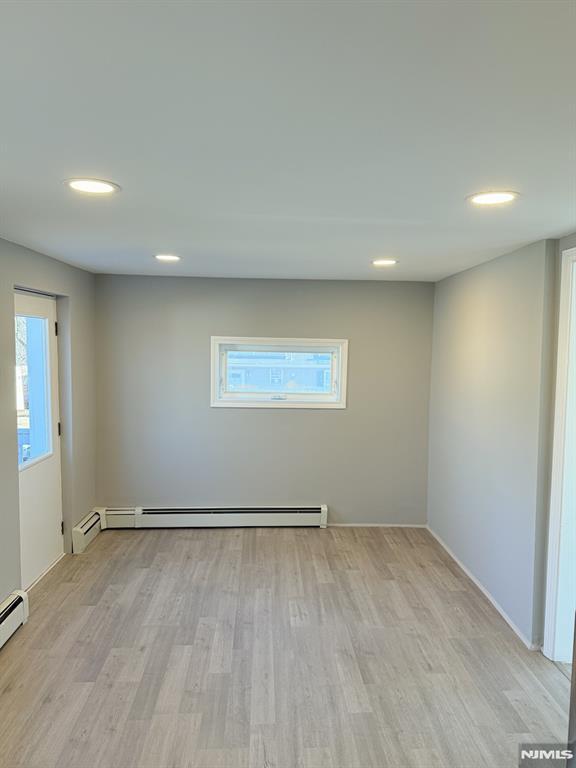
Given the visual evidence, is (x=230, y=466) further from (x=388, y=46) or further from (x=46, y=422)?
(x=388, y=46)

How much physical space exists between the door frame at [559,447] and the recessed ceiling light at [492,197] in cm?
86

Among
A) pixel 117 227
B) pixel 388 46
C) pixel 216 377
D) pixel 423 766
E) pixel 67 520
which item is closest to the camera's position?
pixel 388 46

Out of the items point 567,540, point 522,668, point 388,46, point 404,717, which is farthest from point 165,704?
point 388,46

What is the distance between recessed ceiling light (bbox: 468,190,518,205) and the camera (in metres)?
1.84

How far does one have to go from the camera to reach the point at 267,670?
103 inches

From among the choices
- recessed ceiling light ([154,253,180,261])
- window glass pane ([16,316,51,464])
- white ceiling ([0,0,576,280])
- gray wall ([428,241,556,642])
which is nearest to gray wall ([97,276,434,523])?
gray wall ([428,241,556,642])

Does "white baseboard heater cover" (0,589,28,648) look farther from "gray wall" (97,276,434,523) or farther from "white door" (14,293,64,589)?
"gray wall" (97,276,434,523)

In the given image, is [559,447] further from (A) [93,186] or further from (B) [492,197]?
(A) [93,186]

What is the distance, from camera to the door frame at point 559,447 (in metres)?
2.58

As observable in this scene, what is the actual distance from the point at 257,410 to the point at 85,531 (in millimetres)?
1772

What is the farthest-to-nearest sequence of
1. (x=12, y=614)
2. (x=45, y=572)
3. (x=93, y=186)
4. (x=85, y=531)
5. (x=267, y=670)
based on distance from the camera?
(x=85, y=531)
(x=45, y=572)
(x=12, y=614)
(x=267, y=670)
(x=93, y=186)

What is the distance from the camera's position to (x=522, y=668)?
8.72ft

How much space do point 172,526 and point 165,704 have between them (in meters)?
2.30

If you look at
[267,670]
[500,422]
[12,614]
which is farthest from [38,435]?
[500,422]
